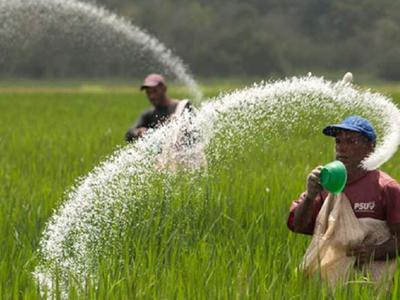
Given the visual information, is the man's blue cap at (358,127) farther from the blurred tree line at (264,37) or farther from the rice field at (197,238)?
the blurred tree line at (264,37)

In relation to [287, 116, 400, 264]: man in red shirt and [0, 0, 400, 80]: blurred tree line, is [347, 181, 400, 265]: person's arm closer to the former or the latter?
[287, 116, 400, 264]: man in red shirt

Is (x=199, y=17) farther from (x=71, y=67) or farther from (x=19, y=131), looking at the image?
(x=19, y=131)

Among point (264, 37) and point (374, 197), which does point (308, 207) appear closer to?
point (374, 197)

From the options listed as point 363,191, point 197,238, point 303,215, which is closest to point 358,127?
point 363,191

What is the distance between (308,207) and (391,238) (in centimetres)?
29

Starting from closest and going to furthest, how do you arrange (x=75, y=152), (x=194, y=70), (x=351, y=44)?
1. (x=75, y=152)
2. (x=351, y=44)
3. (x=194, y=70)

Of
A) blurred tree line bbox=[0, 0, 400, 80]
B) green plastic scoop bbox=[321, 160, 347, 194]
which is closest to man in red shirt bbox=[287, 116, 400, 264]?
green plastic scoop bbox=[321, 160, 347, 194]

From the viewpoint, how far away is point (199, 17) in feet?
124

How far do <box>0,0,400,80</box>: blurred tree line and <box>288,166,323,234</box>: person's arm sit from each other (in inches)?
594

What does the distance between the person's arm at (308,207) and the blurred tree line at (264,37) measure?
49.5 ft

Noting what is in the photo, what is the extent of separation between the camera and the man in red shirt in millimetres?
3137

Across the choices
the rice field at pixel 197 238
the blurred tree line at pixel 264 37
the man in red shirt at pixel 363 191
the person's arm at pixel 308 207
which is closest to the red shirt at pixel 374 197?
the man in red shirt at pixel 363 191

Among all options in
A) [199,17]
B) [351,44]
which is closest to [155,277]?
[351,44]

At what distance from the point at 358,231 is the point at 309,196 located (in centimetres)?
19
